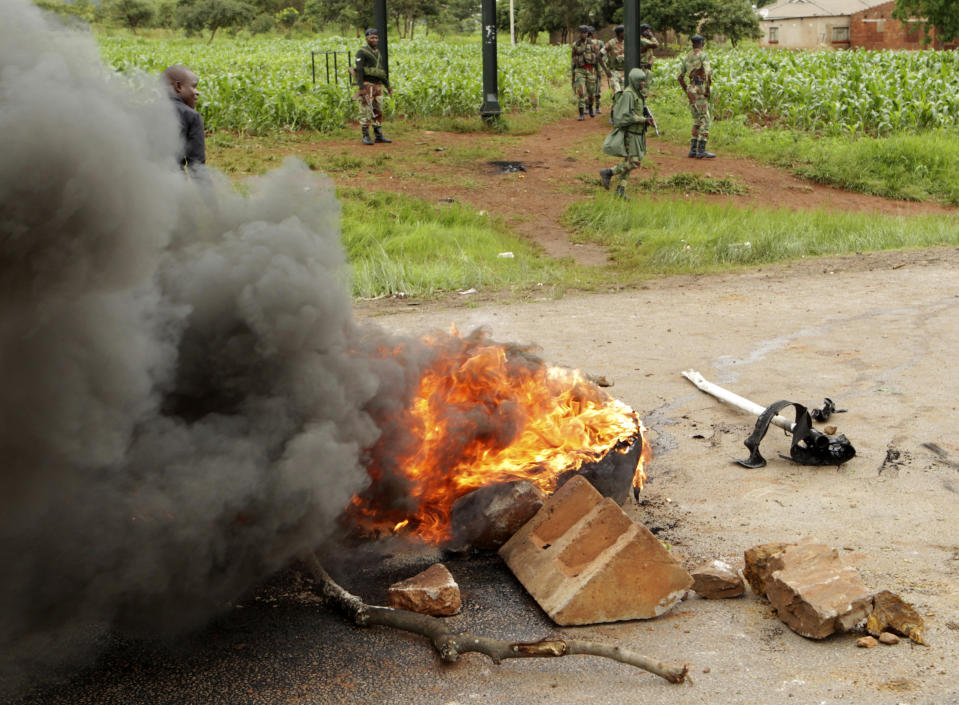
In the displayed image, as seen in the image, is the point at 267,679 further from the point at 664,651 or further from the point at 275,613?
the point at 664,651

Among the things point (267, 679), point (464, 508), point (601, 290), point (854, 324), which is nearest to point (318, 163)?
point (601, 290)

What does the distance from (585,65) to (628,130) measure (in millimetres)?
6875

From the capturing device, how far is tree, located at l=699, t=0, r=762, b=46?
38.0 m

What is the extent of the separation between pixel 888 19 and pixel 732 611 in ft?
150

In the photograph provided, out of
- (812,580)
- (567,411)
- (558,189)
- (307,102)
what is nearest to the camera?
(812,580)

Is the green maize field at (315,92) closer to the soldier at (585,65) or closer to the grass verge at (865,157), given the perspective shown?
the soldier at (585,65)

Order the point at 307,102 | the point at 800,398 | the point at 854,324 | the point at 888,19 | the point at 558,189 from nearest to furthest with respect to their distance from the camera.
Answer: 1. the point at 800,398
2. the point at 854,324
3. the point at 558,189
4. the point at 307,102
5. the point at 888,19

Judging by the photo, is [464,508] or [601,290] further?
[601,290]

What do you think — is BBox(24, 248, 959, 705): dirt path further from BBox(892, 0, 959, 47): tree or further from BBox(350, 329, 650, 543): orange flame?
BBox(892, 0, 959, 47): tree

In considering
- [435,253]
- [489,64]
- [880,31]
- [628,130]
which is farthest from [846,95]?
[880,31]

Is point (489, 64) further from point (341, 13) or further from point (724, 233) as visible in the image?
point (341, 13)

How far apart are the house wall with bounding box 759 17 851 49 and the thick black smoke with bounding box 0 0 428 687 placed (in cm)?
4416

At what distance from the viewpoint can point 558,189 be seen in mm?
15008

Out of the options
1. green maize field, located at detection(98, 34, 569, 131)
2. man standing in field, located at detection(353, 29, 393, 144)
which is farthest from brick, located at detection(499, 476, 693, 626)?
man standing in field, located at detection(353, 29, 393, 144)
